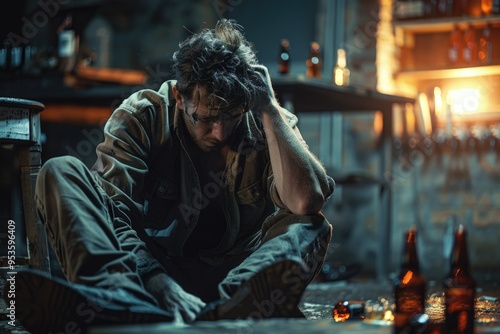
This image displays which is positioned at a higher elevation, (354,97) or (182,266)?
(354,97)

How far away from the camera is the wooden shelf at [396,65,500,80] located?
7.23m

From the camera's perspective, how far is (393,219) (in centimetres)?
732

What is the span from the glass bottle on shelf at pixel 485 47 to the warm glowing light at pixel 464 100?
293 mm

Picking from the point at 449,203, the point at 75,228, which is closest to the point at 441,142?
the point at 449,203

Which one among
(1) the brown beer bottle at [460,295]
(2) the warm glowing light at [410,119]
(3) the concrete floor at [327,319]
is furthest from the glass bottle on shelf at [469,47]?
(1) the brown beer bottle at [460,295]

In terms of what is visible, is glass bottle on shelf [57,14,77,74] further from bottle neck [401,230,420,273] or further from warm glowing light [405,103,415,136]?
bottle neck [401,230,420,273]

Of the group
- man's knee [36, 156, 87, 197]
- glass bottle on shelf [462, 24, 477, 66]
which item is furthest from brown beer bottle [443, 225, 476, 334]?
glass bottle on shelf [462, 24, 477, 66]

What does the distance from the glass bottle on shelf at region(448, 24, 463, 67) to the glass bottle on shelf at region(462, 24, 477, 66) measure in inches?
1.8

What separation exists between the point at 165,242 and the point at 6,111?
0.92 m

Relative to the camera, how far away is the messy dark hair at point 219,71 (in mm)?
2850

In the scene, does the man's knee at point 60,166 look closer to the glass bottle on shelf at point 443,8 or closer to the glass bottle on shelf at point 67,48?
the glass bottle on shelf at point 67,48

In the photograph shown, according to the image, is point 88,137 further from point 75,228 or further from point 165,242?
point 75,228

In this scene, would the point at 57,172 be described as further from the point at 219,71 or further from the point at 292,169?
the point at 292,169

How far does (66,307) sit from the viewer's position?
7.39 feet
